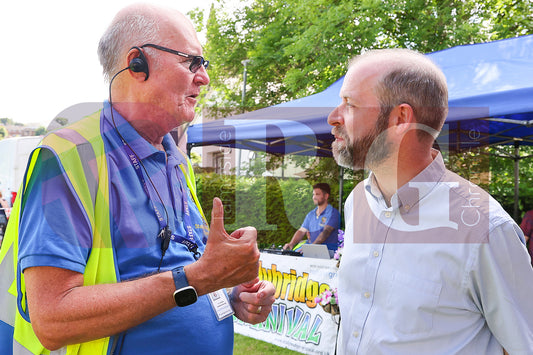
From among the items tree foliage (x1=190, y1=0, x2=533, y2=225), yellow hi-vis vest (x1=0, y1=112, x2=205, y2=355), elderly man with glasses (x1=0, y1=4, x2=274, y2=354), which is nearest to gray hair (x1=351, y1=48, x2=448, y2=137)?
elderly man with glasses (x1=0, y1=4, x2=274, y2=354)

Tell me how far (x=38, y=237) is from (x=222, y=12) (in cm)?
1435

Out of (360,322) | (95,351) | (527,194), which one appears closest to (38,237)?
(95,351)

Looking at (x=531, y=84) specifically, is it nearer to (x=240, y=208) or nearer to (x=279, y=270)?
(x=279, y=270)

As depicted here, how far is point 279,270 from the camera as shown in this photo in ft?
18.1

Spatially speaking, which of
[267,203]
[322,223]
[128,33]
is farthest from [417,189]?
[267,203]

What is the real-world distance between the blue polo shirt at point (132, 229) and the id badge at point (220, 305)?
22 millimetres

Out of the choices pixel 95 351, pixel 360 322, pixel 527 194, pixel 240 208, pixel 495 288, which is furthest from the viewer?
pixel 240 208

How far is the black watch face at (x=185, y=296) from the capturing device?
1171 millimetres

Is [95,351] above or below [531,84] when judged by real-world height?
below

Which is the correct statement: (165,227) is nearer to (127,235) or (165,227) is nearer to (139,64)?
(127,235)

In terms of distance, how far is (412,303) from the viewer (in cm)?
151

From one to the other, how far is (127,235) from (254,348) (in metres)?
4.46

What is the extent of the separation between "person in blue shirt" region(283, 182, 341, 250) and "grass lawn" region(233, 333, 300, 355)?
2021 millimetres

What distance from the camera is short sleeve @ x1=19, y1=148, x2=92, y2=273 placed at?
109 cm
